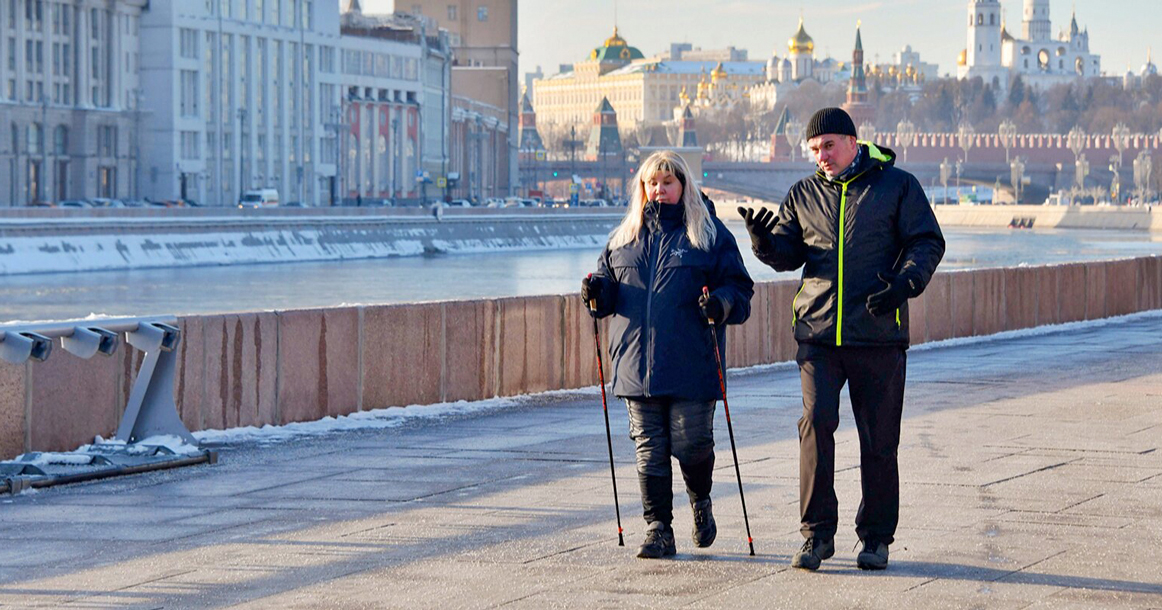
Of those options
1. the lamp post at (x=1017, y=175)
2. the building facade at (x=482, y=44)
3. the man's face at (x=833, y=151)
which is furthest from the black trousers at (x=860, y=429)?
the lamp post at (x=1017, y=175)

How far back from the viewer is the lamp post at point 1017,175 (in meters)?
130

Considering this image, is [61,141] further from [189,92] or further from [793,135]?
[793,135]

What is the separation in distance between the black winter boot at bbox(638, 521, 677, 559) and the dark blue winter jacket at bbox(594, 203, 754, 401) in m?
0.43

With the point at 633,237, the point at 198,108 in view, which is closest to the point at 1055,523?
the point at 633,237

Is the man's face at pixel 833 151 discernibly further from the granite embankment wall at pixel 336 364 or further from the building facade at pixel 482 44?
the building facade at pixel 482 44

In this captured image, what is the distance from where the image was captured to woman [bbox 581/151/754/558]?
6203mm

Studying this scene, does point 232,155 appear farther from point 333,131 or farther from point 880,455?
point 880,455

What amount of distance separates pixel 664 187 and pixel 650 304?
0.38 metres

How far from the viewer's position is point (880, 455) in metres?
6.23

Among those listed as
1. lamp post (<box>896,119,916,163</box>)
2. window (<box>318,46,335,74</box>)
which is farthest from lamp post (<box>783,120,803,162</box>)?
window (<box>318,46,335,74</box>)

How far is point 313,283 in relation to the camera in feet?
140

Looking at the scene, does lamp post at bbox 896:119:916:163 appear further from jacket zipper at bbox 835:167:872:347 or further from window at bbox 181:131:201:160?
jacket zipper at bbox 835:167:872:347

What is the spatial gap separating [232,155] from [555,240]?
15.5m

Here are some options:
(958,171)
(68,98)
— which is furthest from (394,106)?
(958,171)
